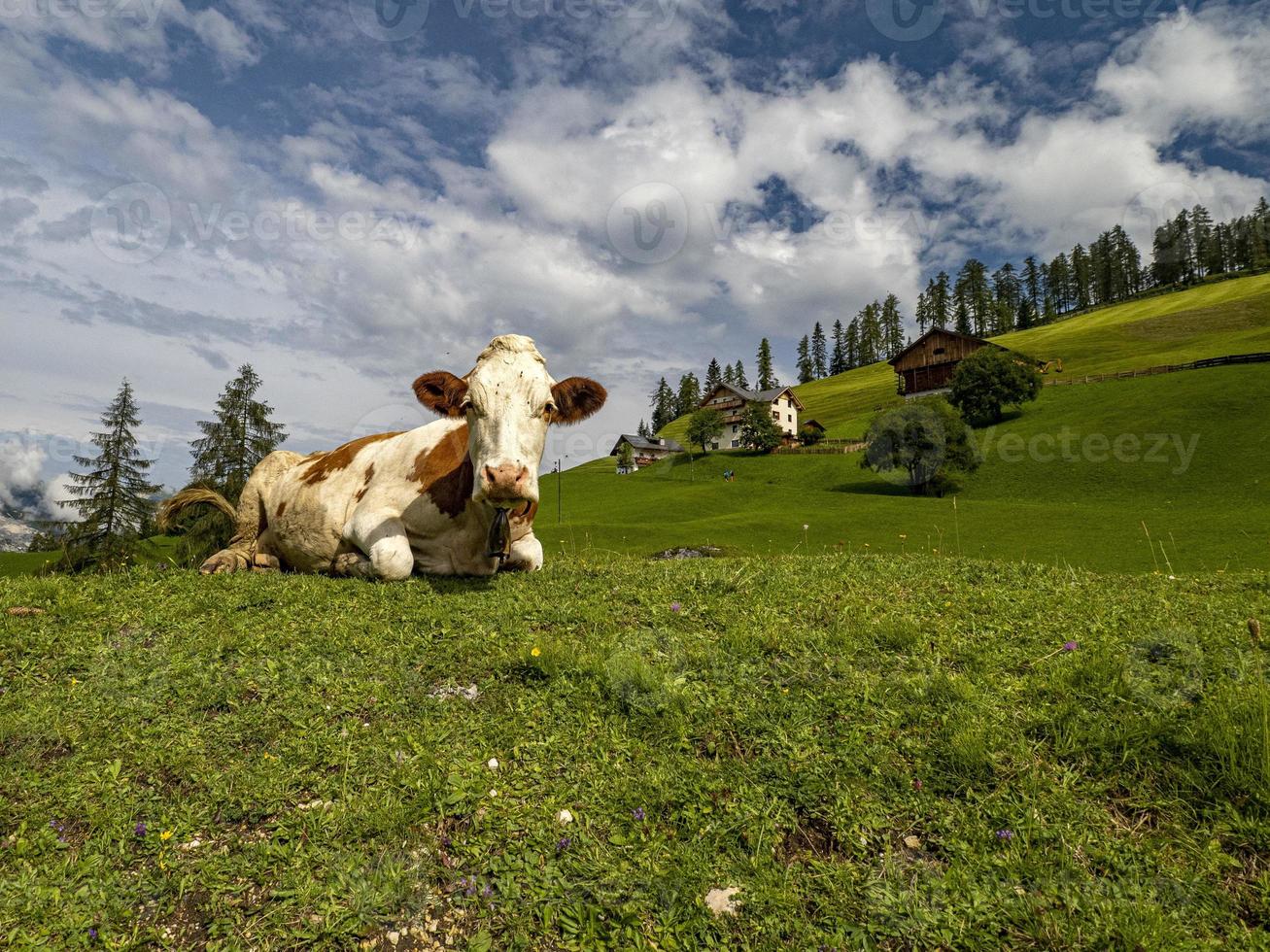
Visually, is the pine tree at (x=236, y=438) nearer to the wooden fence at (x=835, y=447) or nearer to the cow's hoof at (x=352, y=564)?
the cow's hoof at (x=352, y=564)

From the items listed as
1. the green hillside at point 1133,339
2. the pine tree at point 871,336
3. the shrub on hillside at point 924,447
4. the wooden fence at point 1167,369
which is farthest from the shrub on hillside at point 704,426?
the pine tree at point 871,336

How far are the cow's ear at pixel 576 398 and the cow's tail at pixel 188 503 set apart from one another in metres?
5.07

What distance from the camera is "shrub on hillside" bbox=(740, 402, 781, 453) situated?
8212 centimetres

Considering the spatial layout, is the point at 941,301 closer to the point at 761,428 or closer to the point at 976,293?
the point at 976,293

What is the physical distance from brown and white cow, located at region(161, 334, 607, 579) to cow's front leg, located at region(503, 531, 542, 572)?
0.02 m

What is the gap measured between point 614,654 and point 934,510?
3962cm

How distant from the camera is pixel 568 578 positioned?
682 cm

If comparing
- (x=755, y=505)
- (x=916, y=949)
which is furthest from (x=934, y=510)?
(x=916, y=949)

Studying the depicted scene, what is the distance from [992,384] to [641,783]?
74592 mm

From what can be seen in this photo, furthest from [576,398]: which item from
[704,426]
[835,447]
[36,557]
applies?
[704,426]

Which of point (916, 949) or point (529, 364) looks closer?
point (916, 949)

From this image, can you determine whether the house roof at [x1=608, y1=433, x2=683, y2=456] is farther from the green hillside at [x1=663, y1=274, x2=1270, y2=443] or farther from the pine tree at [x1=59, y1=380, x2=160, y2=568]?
the pine tree at [x1=59, y1=380, x2=160, y2=568]

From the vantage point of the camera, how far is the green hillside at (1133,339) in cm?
8075

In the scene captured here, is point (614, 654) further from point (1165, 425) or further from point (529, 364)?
point (1165, 425)
